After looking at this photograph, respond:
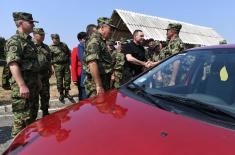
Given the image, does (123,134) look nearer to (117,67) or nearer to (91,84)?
(91,84)

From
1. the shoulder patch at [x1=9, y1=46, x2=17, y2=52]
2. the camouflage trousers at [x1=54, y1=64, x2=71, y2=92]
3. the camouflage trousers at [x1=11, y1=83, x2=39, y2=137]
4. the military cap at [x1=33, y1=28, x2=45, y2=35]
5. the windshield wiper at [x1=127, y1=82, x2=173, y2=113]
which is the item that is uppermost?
the military cap at [x1=33, y1=28, x2=45, y2=35]

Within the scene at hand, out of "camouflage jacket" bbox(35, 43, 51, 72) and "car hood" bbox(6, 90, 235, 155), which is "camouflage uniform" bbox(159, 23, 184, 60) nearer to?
"camouflage jacket" bbox(35, 43, 51, 72)

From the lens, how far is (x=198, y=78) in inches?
142

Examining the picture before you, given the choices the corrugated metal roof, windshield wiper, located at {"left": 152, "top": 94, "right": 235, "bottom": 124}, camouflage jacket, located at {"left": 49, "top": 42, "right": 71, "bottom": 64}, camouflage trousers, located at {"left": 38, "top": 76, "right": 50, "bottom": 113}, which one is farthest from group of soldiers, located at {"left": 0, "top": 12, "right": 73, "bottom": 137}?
the corrugated metal roof

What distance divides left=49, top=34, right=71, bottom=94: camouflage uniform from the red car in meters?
7.33

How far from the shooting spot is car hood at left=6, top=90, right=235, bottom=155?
2316 millimetres

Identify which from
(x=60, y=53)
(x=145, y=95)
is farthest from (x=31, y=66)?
(x=60, y=53)

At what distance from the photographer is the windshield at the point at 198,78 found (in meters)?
3.12

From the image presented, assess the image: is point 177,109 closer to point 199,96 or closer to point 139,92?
point 199,96

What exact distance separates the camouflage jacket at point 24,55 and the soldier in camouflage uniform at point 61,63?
5550mm

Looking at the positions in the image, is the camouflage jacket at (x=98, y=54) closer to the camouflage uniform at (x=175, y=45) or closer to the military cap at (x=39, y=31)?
the camouflage uniform at (x=175, y=45)

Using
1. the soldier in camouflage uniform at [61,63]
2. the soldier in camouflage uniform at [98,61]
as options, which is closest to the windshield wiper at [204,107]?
the soldier in camouflage uniform at [98,61]

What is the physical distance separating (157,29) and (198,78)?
22.0 meters

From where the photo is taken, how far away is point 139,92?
11.5 ft
